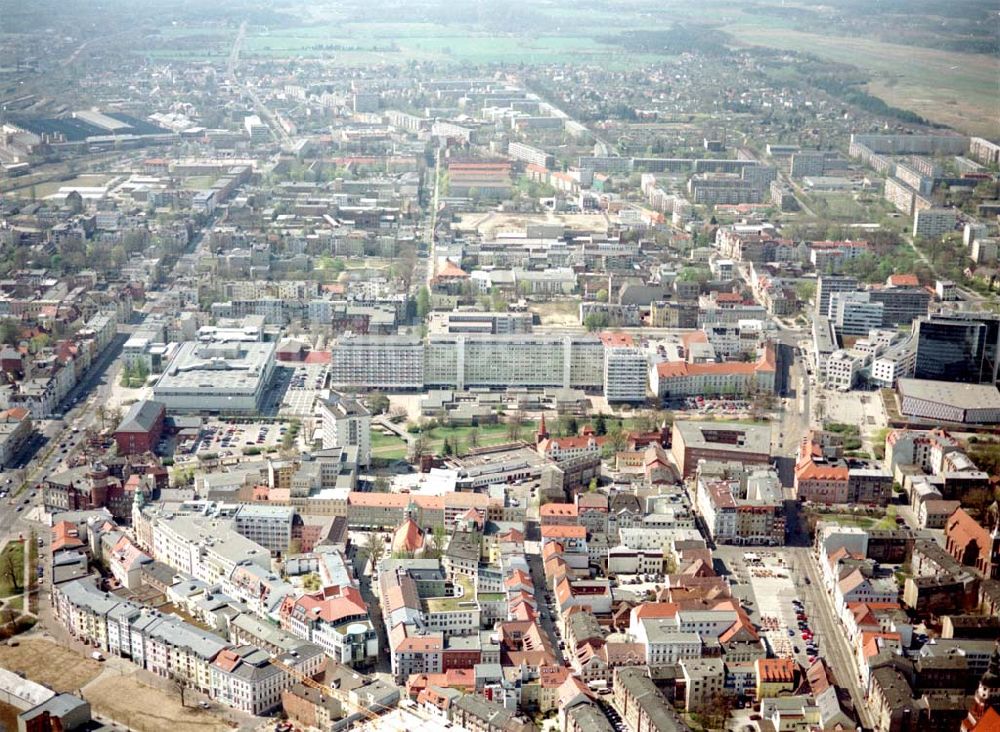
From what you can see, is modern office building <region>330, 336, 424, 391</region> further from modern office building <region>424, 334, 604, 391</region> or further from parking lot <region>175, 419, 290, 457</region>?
parking lot <region>175, 419, 290, 457</region>

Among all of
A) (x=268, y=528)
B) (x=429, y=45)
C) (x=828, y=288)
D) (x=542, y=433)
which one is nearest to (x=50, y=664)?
(x=268, y=528)

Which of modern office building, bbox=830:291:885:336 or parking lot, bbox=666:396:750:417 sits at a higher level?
modern office building, bbox=830:291:885:336

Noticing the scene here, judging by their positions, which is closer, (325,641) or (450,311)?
(325,641)

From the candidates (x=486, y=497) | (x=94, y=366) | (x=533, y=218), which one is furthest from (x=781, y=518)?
(x=533, y=218)

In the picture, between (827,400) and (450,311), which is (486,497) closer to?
(827,400)

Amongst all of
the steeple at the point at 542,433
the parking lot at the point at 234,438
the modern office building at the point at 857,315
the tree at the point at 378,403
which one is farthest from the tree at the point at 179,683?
the modern office building at the point at 857,315

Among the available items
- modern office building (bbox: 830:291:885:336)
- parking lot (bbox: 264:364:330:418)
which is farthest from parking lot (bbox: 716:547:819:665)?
modern office building (bbox: 830:291:885:336)

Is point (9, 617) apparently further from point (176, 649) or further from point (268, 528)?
point (268, 528)
